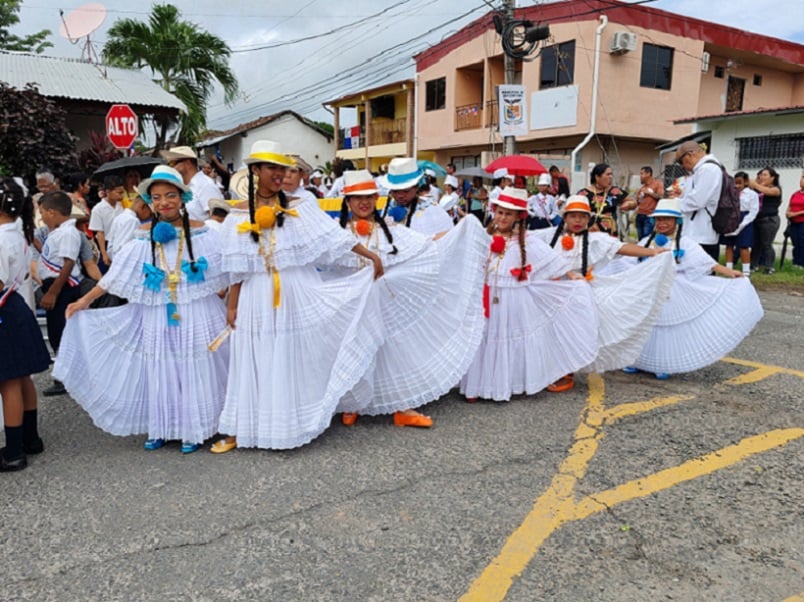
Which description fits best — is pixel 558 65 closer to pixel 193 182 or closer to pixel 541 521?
pixel 193 182

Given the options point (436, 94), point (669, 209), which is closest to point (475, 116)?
point (436, 94)

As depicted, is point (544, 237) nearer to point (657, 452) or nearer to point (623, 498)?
point (657, 452)

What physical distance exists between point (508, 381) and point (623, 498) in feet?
5.15

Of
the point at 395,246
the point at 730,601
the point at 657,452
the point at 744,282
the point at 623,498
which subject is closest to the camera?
A: the point at 730,601

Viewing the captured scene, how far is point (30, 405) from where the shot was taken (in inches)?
152

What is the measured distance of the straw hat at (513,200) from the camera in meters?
4.66

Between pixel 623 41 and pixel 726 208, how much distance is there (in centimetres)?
1552

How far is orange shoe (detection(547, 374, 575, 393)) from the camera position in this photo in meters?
5.04

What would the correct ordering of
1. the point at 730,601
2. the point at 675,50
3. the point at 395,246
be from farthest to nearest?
the point at 675,50
the point at 395,246
the point at 730,601

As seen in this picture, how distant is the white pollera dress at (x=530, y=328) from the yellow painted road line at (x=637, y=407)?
0.44 metres

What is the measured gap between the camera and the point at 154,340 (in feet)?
12.6

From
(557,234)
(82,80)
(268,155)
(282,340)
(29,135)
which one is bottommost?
(282,340)

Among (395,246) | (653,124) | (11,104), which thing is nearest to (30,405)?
(395,246)

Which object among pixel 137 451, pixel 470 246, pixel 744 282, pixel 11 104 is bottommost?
pixel 137 451
